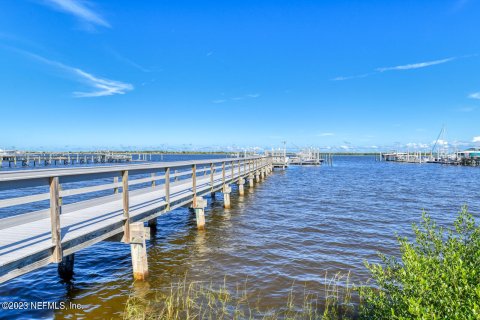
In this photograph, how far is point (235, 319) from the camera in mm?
5832

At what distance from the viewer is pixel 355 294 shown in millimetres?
6883

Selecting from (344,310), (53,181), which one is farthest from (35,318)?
(344,310)

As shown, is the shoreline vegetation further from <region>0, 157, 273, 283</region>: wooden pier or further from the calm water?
<region>0, 157, 273, 283</region>: wooden pier

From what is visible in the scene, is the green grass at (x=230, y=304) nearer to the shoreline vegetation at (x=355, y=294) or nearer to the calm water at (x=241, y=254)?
the shoreline vegetation at (x=355, y=294)

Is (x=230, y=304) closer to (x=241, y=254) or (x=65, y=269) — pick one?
(x=241, y=254)

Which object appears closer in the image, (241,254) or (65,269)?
(65,269)

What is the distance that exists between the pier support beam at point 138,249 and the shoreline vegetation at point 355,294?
713 millimetres

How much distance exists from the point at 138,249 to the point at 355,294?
486 centimetres

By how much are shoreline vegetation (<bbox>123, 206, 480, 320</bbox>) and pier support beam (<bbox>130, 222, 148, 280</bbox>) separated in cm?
71

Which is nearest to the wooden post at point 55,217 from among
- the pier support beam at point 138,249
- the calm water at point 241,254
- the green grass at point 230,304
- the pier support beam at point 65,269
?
the calm water at point 241,254

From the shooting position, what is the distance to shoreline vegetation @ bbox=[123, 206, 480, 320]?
3.75 metres

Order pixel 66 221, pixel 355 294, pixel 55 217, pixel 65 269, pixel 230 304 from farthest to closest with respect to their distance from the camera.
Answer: pixel 65 269
pixel 355 294
pixel 66 221
pixel 230 304
pixel 55 217

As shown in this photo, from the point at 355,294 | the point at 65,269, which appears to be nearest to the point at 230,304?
the point at 355,294

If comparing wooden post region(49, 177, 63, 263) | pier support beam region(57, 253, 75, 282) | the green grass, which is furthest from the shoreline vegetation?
pier support beam region(57, 253, 75, 282)
